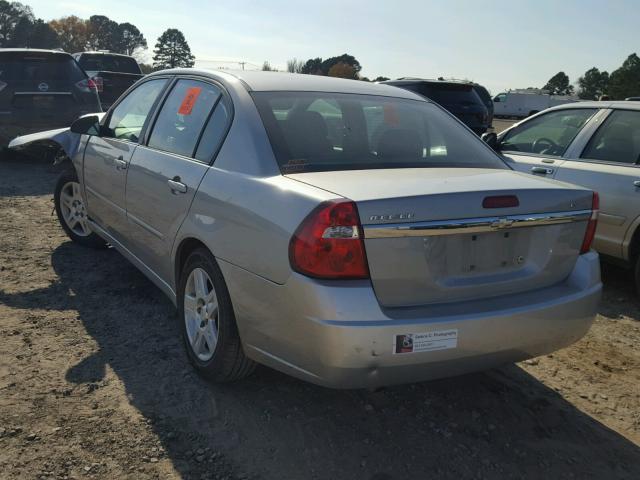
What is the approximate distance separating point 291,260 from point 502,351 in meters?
1.02

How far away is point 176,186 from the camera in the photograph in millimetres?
3316

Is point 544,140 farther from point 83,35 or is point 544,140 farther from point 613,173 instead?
point 83,35

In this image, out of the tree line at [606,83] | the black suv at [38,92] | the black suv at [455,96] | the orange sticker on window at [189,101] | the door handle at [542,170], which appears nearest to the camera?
the orange sticker on window at [189,101]

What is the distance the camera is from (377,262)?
2.38 m

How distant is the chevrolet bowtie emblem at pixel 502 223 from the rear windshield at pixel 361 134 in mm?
636

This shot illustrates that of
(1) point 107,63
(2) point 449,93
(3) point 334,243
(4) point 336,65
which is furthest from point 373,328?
(4) point 336,65

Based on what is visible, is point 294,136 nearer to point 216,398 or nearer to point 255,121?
point 255,121

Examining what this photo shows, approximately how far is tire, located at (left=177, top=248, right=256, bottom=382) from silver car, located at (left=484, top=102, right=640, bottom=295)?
248 centimetres

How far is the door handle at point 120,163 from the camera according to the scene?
410 cm

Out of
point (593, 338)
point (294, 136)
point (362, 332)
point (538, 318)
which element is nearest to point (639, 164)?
point (593, 338)

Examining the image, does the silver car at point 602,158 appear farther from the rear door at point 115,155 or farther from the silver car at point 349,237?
the rear door at point 115,155

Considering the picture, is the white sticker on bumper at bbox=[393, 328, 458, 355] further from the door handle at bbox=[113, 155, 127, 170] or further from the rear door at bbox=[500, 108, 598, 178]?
the rear door at bbox=[500, 108, 598, 178]

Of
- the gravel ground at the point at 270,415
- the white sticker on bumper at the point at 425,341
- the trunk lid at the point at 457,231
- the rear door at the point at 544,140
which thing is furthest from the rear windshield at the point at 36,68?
the white sticker on bumper at the point at 425,341

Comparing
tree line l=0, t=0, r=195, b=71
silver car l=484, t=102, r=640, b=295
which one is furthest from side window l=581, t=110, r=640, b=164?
tree line l=0, t=0, r=195, b=71
